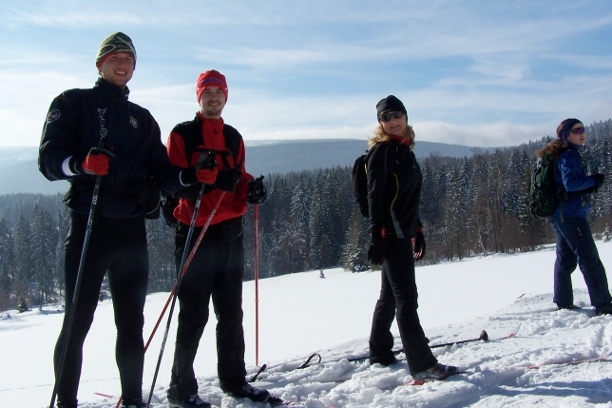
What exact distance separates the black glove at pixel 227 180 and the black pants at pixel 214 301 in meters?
0.28

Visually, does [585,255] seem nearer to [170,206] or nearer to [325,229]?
[170,206]

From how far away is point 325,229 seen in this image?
63062 mm

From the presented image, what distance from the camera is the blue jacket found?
190 inches

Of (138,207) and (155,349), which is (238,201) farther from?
(155,349)

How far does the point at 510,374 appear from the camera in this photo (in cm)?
339

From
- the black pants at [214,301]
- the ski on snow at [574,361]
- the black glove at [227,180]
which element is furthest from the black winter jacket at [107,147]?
the ski on snow at [574,361]

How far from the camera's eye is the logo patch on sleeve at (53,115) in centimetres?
270

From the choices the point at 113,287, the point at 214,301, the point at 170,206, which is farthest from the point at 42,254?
the point at 113,287

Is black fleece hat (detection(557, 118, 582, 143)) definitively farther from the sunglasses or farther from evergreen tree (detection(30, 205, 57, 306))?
evergreen tree (detection(30, 205, 57, 306))

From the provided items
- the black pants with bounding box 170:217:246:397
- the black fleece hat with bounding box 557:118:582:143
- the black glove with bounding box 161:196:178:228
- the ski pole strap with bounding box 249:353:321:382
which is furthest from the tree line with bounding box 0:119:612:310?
the black glove with bounding box 161:196:178:228

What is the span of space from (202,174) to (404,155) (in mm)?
1479

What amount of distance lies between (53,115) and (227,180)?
1.01 m

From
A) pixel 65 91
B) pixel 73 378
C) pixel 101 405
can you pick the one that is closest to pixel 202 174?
pixel 65 91

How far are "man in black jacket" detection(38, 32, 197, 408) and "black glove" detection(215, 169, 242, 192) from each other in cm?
17
